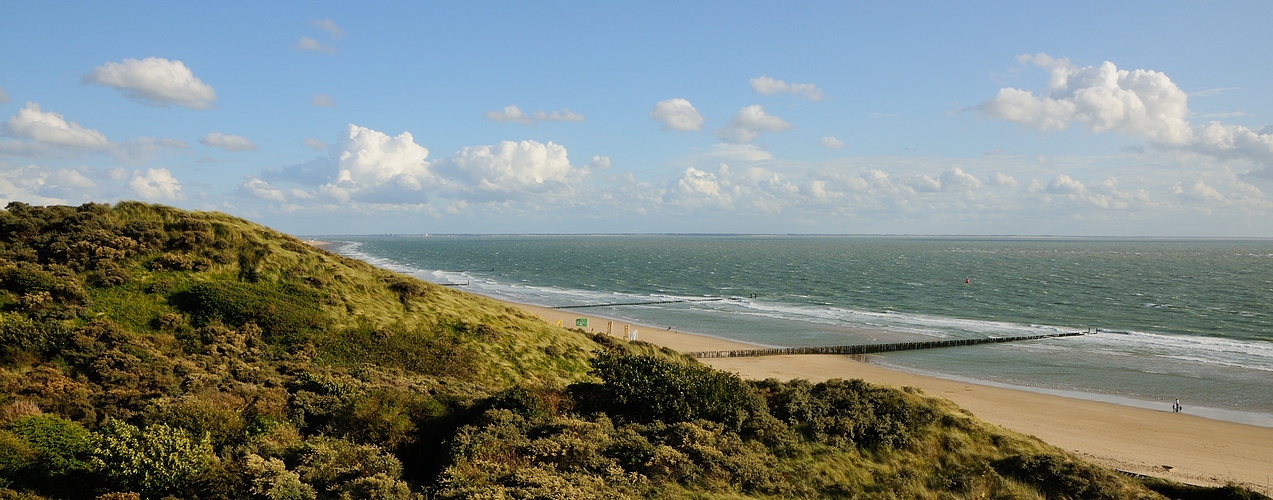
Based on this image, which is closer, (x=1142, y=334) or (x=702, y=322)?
(x=1142, y=334)

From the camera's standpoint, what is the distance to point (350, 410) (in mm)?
13891

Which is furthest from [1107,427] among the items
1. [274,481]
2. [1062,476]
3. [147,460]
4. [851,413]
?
[147,460]

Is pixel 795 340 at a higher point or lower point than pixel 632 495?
lower

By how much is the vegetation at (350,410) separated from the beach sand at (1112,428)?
887cm

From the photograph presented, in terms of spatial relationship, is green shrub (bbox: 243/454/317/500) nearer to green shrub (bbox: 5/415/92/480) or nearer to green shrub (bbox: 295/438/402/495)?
green shrub (bbox: 295/438/402/495)

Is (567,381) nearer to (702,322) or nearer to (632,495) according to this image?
(632,495)

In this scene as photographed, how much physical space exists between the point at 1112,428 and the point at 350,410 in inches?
1232

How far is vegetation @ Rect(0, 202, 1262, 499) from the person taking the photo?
11.2 metres

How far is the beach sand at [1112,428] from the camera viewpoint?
955 inches

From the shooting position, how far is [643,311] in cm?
7012

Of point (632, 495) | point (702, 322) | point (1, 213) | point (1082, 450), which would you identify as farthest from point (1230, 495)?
point (702, 322)

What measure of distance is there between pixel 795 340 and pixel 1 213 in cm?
4543

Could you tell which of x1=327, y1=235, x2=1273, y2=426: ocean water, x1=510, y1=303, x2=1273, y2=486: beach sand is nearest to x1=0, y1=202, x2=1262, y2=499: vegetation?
x1=510, y1=303, x2=1273, y2=486: beach sand

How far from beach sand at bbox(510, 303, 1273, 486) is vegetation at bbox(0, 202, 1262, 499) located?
29.1 ft
